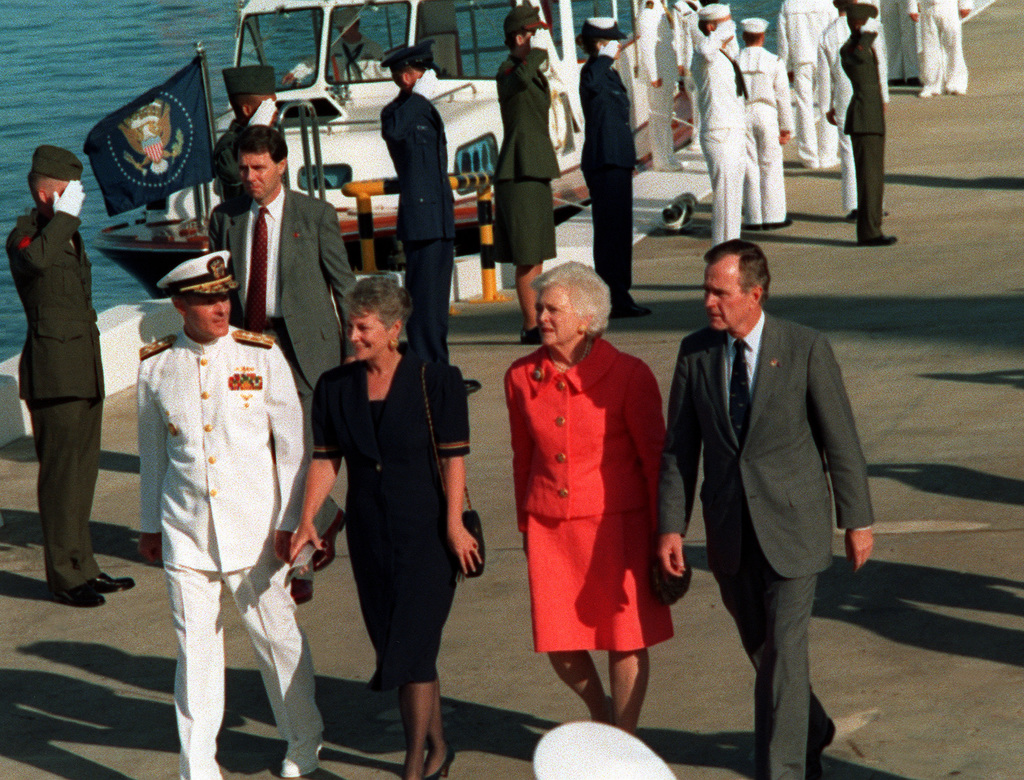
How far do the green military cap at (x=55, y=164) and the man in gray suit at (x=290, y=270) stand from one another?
0.82m

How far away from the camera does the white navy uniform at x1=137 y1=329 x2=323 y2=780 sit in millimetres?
5199

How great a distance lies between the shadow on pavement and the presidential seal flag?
16.1 ft

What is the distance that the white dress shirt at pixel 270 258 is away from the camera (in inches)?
254

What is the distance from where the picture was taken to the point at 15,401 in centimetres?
982

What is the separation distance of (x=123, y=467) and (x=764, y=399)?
5353mm

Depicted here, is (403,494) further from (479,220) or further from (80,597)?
(479,220)

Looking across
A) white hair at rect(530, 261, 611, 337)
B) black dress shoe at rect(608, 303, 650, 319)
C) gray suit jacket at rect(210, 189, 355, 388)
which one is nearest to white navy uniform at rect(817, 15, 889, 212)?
black dress shoe at rect(608, 303, 650, 319)

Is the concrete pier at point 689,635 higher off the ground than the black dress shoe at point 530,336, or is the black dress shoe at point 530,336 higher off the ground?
the black dress shoe at point 530,336

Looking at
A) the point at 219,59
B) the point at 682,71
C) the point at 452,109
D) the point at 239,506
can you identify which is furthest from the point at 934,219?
the point at 219,59

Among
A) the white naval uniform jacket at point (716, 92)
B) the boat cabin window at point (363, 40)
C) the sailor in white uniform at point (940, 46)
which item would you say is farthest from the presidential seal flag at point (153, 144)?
the sailor in white uniform at point (940, 46)

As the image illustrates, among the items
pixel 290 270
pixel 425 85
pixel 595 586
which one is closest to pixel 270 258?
pixel 290 270

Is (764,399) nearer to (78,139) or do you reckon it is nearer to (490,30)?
(490,30)

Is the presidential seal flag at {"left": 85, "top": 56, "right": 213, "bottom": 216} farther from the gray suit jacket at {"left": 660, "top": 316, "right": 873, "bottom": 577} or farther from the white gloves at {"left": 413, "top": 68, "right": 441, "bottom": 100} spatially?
the gray suit jacket at {"left": 660, "top": 316, "right": 873, "bottom": 577}

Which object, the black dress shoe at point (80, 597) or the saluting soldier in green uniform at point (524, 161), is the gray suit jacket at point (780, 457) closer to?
the black dress shoe at point (80, 597)
